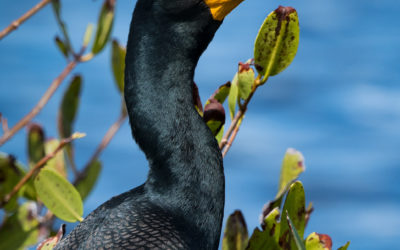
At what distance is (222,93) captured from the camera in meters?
1.68

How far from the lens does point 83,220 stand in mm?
1596

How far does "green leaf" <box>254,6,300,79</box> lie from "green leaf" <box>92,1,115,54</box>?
723mm

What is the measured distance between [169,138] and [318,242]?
39 cm

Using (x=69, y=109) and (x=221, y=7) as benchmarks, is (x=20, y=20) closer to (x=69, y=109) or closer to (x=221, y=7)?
(x=69, y=109)

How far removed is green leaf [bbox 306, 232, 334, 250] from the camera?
145cm

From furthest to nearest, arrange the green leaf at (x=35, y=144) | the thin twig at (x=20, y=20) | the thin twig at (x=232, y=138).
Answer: the green leaf at (x=35, y=144)
the thin twig at (x=20, y=20)
the thin twig at (x=232, y=138)

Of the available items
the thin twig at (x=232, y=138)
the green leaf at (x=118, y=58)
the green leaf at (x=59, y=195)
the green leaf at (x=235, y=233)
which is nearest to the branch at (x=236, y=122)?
the thin twig at (x=232, y=138)

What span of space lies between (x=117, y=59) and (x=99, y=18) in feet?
0.43

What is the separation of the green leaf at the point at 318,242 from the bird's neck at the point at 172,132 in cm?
20

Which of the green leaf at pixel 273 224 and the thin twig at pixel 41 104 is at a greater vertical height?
the thin twig at pixel 41 104

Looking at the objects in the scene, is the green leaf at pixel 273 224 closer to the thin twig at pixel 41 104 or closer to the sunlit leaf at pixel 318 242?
the sunlit leaf at pixel 318 242

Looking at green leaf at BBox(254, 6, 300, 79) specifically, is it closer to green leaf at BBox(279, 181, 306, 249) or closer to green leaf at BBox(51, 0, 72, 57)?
green leaf at BBox(279, 181, 306, 249)

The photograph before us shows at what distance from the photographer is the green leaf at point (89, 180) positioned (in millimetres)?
2260

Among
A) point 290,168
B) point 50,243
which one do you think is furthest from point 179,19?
point 50,243
